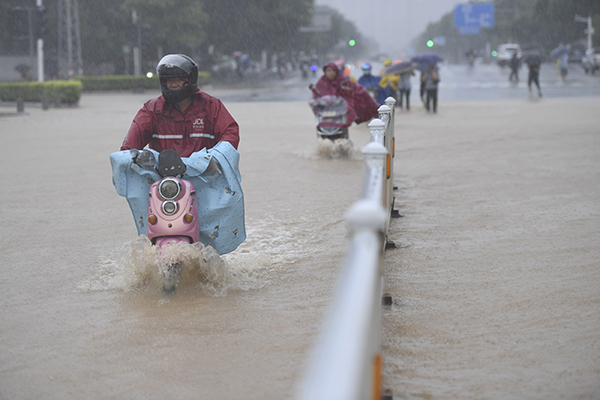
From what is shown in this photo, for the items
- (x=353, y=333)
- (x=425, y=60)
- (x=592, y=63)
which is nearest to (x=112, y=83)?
(x=425, y=60)

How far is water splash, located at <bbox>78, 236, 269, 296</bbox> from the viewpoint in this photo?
→ 465 centimetres

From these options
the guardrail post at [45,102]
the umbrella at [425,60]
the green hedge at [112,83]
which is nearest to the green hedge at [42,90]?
the guardrail post at [45,102]

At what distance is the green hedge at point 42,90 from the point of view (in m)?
27.4

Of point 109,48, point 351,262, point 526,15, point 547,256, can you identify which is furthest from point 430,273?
point 526,15

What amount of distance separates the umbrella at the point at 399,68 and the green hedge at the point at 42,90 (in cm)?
1263

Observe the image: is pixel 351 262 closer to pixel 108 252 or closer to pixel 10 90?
pixel 108 252

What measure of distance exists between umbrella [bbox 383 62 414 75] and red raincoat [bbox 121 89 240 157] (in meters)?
16.2

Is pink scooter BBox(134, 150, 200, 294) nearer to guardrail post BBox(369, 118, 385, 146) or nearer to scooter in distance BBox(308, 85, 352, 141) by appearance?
guardrail post BBox(369, 118, 385, 146)

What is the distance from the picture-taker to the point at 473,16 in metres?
79.6

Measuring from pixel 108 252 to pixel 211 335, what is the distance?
2467 mm

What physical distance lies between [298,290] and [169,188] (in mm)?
1168

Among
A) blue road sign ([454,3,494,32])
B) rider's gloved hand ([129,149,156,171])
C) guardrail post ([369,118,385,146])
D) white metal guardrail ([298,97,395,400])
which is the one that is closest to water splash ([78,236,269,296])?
rider's gloved hand ([129,149,156,171])

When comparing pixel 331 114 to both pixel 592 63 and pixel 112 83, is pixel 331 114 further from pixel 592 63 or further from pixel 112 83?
pixel 592 63

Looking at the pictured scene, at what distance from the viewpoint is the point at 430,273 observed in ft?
17.9
